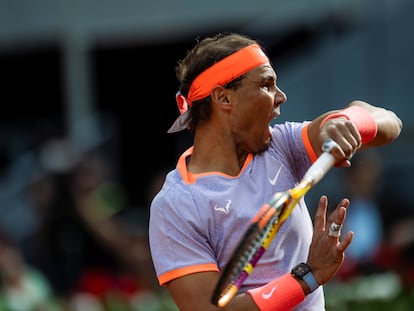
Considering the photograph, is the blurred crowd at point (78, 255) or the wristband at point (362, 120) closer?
the wristband at point (362, 120)

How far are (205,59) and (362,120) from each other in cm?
67

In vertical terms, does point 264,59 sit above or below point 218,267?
above

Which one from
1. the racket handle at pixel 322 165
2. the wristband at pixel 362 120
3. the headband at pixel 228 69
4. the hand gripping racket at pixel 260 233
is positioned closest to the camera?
the hand gripping racket at pixel 260 233

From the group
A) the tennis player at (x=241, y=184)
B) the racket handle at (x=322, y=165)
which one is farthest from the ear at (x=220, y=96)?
the racket handle at (x=322, y=165)

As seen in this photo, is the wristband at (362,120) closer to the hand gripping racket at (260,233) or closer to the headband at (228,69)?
the hand gripping racket at (260,233)

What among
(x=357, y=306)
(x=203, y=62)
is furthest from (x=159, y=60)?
(x=203, y=62)

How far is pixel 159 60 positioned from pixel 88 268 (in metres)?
6.20

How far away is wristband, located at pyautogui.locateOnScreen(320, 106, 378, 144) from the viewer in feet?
14.2

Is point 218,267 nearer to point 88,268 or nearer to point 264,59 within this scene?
point 264,59

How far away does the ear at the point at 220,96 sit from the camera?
4.49 metres

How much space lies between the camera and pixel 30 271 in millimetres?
9789

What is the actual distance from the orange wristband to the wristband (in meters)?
0.62

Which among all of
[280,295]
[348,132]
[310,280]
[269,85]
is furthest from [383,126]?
[280,295]

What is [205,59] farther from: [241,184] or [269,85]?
[241,184]
